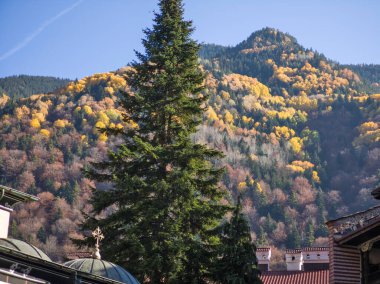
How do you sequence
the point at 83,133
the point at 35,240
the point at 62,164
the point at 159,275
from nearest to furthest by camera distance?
1. the point at 159,275
2. the point at 35,240
3. the point at 62,164
4. the point at 83,133

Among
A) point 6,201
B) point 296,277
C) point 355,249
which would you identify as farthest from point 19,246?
point 296,277

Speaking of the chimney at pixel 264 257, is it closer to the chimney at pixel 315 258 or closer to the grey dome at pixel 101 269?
the chimney at pixel 315 258

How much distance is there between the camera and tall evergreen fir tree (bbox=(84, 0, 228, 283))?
2923 centimetres

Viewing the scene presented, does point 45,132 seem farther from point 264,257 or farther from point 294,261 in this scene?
point 294,261

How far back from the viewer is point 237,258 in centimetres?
2725

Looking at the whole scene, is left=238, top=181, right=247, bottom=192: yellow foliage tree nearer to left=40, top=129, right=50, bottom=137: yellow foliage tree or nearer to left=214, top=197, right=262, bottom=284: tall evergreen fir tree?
left=40, top=129, right=50, bottom=137: yellow foliage tree

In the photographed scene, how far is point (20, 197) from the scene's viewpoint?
81.5 ft

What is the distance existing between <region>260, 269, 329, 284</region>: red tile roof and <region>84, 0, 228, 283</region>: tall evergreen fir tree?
9663 millimetres

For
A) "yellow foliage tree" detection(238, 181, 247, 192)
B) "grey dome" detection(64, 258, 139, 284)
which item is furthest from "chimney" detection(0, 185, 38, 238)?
"yellow foliage tree" detection(238, 181, 247, 192)

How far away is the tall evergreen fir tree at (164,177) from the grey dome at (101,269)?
5.20 metres

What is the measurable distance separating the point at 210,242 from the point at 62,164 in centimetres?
14878

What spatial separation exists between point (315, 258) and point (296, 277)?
8220mm

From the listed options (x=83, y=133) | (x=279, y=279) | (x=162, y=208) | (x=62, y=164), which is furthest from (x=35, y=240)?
(x=162, y=208)

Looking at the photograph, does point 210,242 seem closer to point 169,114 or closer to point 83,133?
point 169,114
